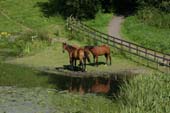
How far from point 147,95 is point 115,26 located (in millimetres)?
37355

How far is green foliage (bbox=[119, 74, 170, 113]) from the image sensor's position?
71.8 feet

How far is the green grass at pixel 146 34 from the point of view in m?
49.5

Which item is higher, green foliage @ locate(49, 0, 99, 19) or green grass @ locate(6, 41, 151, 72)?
green foliage @ locate(49, 0, 99, 19)

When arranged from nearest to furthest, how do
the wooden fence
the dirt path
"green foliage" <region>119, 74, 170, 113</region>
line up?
"green foliage" <region>119, 74, 170, 113</region> < the wooden fence < the dirt path

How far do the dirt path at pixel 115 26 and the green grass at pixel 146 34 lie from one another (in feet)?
2.29

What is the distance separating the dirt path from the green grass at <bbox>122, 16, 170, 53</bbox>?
27.5 inches

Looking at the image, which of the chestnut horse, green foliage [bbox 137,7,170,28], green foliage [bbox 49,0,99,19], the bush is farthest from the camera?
green foliage [bbox 49,0,99,19]

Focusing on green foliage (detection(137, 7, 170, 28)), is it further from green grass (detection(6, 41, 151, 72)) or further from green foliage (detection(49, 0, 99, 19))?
green grass (detection(6, 41, 151, 72))

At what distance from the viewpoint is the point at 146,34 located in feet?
178

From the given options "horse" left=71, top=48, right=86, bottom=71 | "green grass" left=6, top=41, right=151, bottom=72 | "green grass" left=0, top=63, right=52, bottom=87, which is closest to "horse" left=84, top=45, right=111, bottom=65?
"green grass" left=6, top=41, right=151, bottom=72

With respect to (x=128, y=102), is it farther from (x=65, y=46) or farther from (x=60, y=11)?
(x=60, y=11)

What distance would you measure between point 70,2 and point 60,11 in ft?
16.1

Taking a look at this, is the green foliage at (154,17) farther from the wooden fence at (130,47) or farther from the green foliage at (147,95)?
the green foliage at (147,95)

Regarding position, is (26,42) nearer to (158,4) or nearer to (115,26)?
(115,26)
